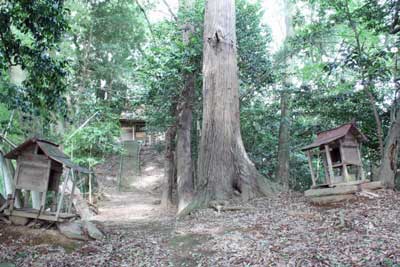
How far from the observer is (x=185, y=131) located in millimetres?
10820

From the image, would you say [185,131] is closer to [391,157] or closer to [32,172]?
[32,172]

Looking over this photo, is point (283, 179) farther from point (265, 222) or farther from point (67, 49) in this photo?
point (67, 49)

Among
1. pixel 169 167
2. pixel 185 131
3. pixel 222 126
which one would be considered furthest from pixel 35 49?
pixel 169 167

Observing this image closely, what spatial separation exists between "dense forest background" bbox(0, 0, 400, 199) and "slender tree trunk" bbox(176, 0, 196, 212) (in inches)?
9.0

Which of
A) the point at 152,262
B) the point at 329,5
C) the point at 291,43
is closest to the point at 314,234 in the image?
the point at 152,262

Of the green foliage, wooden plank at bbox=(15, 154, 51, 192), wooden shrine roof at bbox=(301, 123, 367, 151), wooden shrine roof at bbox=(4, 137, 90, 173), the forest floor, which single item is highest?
the green foliage

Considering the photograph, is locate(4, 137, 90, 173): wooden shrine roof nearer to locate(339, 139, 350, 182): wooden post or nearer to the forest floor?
the forest floor

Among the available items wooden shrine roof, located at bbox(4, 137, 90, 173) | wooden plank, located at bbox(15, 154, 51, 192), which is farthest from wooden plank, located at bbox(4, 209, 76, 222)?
wooden shrine roof, located at bbox(4, 137, 90, 173)

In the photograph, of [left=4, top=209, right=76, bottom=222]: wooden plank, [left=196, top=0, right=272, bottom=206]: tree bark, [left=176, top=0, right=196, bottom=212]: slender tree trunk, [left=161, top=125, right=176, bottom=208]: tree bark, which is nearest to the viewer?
[left=4, top=209, right=76, bottom=222]: wooden plank

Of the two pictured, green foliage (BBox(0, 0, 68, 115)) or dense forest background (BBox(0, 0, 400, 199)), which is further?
dense forest background (BBox(0, 0, 400, 199))

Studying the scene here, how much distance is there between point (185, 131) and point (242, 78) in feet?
7.98

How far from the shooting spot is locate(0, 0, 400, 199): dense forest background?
6.04 meters

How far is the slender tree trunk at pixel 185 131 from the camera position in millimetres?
10219

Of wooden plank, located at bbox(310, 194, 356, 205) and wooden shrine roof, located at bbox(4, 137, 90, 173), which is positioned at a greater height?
wooden shrine roof, located at bbox(4, 137, 90, 173)
